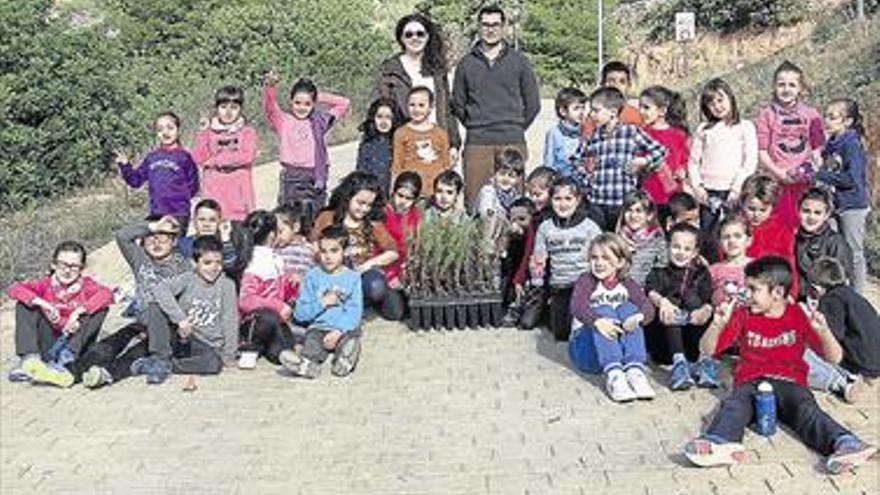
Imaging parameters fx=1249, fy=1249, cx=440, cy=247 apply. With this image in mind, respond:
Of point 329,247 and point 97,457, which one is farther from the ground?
point 329,247

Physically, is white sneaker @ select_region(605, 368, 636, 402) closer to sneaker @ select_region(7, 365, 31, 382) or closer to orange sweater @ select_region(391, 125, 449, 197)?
orange sweater @ select_region(391, 125, 449, 197)

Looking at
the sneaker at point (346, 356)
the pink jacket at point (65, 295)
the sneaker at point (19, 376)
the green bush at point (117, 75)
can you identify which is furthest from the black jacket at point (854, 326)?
the green bush at point (117, 75)

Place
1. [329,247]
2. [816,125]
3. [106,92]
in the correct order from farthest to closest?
[106,92]
[816,125]
[329,247]

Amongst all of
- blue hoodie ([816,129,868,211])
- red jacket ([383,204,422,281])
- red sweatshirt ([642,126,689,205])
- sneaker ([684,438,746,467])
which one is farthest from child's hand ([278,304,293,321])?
blue hoodie ([816,129,868,211])

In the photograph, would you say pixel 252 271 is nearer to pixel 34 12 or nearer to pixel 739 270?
pixel 739 270

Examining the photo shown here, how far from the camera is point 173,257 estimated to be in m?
7.80

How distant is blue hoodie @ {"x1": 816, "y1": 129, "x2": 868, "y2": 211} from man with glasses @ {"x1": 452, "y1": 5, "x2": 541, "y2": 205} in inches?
87.4

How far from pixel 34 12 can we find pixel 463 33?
23.2 meters

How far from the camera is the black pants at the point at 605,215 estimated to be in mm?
8109

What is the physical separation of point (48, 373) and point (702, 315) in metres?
3.74

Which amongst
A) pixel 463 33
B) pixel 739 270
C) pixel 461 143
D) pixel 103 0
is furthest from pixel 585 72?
pixel 739 270

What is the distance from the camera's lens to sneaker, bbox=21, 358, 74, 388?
23.7 feet

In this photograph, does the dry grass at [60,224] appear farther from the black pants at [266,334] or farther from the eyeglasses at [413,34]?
the eyeglasses at [413,34]

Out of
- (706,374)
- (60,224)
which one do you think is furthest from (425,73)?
(60,224)
